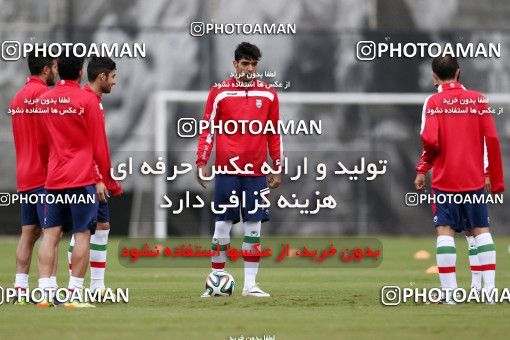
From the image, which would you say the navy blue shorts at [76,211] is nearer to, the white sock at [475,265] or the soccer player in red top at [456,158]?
the soccer player in red top at [456,158]

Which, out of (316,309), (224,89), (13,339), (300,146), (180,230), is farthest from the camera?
(300,146)

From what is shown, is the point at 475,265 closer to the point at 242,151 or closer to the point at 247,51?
the point at 242,151

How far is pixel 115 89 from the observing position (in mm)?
31938

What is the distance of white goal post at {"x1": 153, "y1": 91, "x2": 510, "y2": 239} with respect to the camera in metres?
28.3

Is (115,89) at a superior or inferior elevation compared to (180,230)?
superior

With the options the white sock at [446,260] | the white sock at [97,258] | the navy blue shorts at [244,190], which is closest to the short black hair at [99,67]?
the white sock at [97,258]

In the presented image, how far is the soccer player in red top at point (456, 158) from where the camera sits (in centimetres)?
1200

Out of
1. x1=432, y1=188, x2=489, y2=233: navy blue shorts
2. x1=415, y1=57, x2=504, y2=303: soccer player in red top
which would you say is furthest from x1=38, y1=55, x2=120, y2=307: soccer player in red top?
x1=432, y1=188, x2=489, y2=233: navy blue shorts

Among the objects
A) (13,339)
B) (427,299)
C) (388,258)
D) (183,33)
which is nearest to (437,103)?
(427,299)

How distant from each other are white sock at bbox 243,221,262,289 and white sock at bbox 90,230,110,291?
1.46m

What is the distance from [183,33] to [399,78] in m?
5.30

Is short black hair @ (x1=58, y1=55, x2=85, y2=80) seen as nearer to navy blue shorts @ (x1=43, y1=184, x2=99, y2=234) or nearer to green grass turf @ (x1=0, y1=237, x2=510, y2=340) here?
navy blue shorts @ (x1=43, y1=184, x2=99, y2=234)

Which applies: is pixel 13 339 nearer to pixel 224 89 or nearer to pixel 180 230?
pixel 224 89

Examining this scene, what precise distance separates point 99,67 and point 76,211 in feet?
5.29
